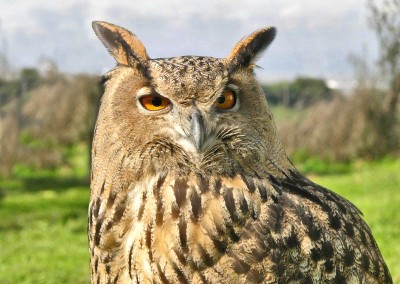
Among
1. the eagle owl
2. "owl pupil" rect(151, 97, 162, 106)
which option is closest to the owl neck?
the eagle owl

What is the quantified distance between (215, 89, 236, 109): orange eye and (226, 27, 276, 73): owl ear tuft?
81mm

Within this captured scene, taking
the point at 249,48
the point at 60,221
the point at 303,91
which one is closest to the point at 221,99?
the point at 249,48

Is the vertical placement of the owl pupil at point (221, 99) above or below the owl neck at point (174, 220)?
above

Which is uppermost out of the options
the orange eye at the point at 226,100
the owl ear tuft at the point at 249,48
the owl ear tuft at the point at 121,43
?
Answer: the owl ear tuft at the point at 121,43

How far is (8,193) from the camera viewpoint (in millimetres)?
11047

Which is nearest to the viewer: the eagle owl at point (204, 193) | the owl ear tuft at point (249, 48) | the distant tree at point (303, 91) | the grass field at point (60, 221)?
the eagle owl at point (204, 193)

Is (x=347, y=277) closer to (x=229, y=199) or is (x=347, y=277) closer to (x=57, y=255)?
(x=229, y=199)

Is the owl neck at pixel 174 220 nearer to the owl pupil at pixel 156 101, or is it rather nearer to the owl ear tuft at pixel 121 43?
the owl pupil at pixel 156 101

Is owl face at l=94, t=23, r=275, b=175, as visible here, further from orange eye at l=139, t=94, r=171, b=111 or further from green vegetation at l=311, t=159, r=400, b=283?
green vegetation at l=311, t=159, r=400, b=283

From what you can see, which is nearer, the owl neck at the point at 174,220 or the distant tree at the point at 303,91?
the owl neck at the point at 174,220

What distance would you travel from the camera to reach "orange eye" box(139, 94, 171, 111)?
6.19 ft

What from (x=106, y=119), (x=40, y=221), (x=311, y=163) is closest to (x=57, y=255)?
(x=40, y=221)

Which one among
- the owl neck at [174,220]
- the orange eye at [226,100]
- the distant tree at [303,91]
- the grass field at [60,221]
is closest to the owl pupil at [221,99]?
the orange eye at [226,100]

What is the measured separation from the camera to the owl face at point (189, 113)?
186 cm
